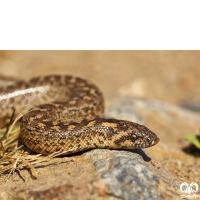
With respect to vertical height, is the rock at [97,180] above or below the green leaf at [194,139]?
above

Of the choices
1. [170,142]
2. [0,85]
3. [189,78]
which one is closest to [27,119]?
[0,85]

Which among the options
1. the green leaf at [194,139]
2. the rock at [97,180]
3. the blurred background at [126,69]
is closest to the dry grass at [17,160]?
the rock at [97,180]

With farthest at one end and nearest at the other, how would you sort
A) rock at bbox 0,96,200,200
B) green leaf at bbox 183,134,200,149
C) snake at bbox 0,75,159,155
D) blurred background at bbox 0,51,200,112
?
blurred background at bbox 0,51,200,112 < green leaf at bbox 183,134,200,149 < snake at bbox 0,75,159,155 < rock at bbox 0,96,200,200

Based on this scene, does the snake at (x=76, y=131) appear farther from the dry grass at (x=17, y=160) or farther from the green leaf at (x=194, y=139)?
the green leaf at (x=194, y=139)

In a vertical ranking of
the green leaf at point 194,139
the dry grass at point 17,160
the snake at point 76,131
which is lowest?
the green leaf at point 194,139

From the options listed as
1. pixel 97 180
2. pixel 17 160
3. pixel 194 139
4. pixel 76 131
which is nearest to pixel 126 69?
pixel 194 139

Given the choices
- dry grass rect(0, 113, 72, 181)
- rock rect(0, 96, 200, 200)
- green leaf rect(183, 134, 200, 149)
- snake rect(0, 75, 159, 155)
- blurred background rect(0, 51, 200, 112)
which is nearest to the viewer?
rock rect(0, 96, 200, 200)

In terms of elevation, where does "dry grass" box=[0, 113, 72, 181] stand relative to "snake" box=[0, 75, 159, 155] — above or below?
below

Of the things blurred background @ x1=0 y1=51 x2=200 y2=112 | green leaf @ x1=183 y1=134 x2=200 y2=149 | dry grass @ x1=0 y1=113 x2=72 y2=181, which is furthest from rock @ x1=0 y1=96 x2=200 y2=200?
blurred background @ x1=0 y1=51 x2=200 y2=112

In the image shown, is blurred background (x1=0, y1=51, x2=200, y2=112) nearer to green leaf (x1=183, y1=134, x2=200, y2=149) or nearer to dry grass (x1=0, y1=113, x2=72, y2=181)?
green leaf (x1=183, y1=134, x2=200, y2=149)

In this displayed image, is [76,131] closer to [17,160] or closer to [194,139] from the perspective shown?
[17,160]
